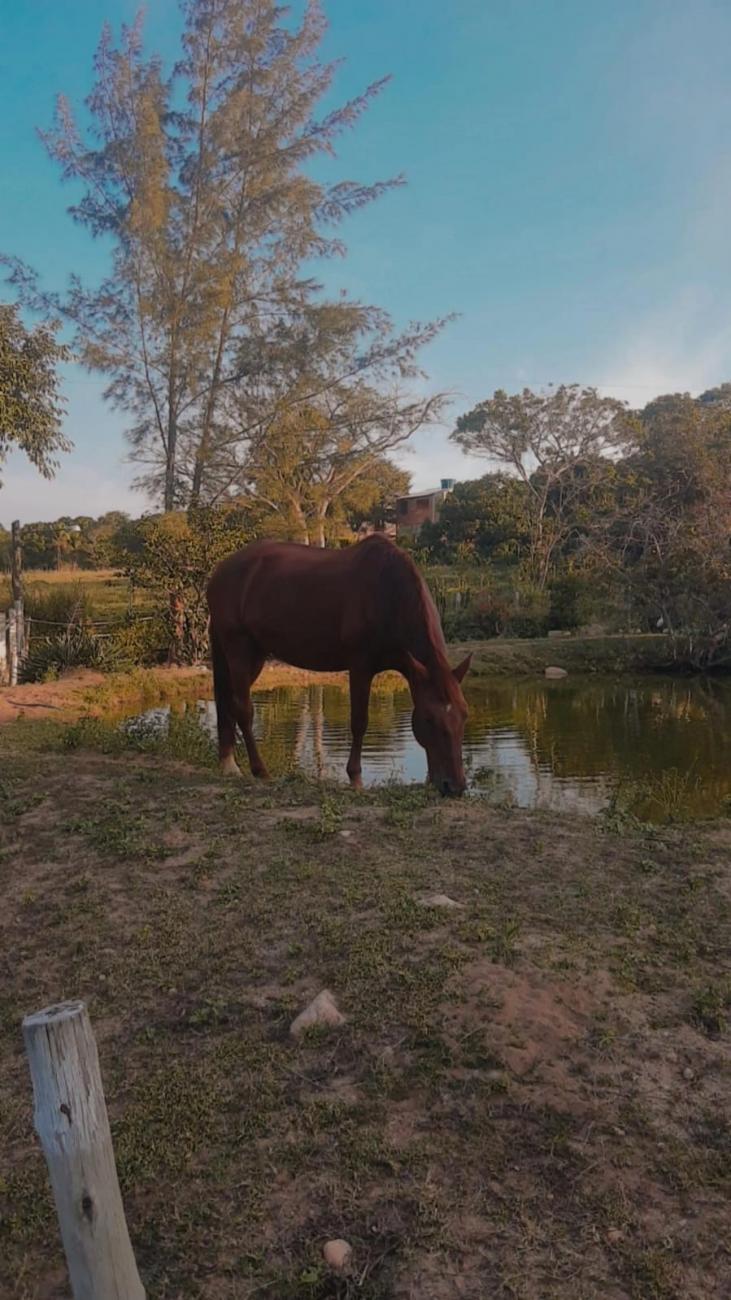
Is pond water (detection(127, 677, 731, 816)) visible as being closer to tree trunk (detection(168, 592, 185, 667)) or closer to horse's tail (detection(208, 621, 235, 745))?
horse's tail (detection(208, 621, 235, 745))

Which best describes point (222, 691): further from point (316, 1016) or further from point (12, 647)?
point (12, 647)

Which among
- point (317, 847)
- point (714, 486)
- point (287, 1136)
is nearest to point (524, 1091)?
point (287, 1136)

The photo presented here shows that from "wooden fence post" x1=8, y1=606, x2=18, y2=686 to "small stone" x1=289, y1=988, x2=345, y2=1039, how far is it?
11.4m

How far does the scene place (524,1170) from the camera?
198 centimetres

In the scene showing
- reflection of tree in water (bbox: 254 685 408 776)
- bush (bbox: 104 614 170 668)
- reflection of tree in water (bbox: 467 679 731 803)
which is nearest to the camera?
reflection of tree in water (bbox: 254 685 408 776)

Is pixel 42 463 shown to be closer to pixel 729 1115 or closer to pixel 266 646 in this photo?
pixel 266 646

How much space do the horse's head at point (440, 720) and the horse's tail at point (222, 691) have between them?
1847mm

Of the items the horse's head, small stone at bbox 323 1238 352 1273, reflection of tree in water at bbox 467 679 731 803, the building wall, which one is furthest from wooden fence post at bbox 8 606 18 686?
the building wall

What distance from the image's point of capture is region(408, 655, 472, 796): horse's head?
5.03 metres

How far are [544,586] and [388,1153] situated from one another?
23374 millimetres

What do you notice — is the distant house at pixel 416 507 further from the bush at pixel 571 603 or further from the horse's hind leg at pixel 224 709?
the horse's hind leg at pixel 224 709

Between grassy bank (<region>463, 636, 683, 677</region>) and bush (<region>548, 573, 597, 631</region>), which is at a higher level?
bush (<region>548, 573, 597, 631</region>)

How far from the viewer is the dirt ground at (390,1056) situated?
1788 mm

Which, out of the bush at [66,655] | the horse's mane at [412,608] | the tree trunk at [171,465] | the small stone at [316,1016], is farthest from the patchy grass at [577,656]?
the small stone at [316,1016]
